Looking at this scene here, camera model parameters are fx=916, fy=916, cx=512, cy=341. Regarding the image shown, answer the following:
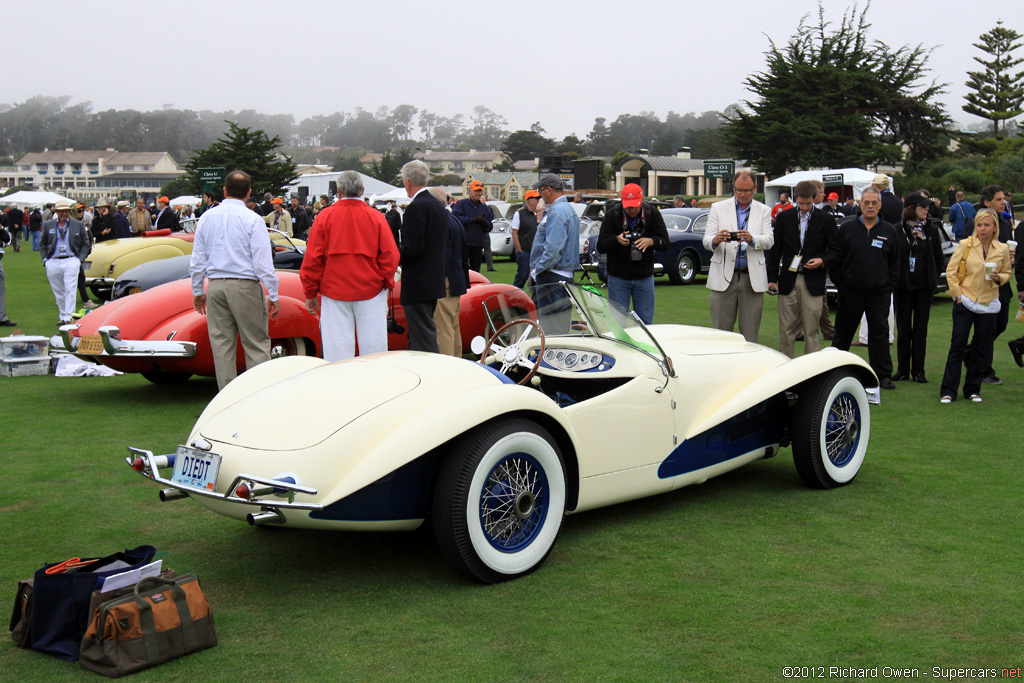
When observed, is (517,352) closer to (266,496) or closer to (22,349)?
(266,496)

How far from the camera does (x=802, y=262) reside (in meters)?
8.74

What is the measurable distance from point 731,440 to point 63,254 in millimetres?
10828

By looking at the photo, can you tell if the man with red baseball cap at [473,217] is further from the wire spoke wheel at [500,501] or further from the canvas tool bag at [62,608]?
the canvas tool bag at [62,608]

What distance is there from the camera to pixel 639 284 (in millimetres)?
8383

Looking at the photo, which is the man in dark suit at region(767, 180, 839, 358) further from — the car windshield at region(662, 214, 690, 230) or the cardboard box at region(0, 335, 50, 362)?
the car windshield at region(662, 214, 690, 230)

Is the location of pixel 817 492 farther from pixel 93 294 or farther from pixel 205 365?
pixel 93 294

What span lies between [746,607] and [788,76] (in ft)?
184

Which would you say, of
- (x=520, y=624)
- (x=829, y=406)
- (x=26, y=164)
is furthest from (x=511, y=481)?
(x=26, y=164)

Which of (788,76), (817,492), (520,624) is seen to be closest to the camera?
(520,624)

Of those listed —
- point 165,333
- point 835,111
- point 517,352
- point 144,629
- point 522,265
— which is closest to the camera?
point 144,629

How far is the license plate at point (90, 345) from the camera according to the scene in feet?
25.4

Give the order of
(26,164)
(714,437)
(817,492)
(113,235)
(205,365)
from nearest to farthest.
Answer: (714,437) → (817,492) → (205,365) → (113,235) → (26,164)

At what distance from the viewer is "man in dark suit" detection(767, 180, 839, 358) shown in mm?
8617

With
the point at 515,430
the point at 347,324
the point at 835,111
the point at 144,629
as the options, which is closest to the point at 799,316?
the point at 347,324
